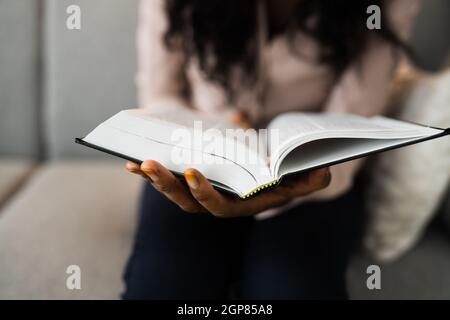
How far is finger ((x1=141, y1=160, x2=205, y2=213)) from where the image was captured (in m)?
0.39

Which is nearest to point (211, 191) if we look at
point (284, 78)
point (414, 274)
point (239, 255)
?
point (239, 255)

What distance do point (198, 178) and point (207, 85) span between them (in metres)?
0.39

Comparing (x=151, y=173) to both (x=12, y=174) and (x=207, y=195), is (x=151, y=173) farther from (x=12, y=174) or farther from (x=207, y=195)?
(x=12, y=174)

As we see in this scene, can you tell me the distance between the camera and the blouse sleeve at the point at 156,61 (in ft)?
2.39

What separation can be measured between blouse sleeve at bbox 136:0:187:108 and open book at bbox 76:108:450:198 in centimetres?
30

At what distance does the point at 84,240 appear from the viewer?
0.72 m

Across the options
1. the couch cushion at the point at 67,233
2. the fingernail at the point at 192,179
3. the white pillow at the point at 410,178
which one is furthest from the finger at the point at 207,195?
the white pillow at the point at 410,178

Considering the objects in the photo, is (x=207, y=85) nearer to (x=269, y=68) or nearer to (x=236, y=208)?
(x=269, y=68)

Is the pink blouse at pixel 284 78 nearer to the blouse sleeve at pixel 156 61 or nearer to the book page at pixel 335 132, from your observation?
the blouse sleeve at pixel 156 61

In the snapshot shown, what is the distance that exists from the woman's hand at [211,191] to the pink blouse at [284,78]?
0.70 feet

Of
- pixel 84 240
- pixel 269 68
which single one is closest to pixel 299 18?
pixel 269 68

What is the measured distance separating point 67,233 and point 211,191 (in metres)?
0.44

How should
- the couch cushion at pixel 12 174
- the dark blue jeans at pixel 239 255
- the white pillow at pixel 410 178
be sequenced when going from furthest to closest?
the couch cushion at pixel 12 174 → the white pillow at pixel 410 178 → the dark blue jeans at pixel 239 255

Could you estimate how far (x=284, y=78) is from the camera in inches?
28.7
